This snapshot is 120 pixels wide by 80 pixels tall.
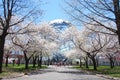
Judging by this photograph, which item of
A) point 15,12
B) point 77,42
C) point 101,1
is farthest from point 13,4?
point 77,42

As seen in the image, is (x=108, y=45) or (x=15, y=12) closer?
(x=15, y=12)

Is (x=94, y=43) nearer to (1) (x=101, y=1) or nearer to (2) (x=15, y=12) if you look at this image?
(2) (x=15, y=12)

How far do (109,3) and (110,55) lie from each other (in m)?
34.5

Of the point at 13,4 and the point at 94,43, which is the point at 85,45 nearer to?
the point at 94,43

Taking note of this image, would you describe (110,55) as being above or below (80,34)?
below

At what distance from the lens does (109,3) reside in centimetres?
2295

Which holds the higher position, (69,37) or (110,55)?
(69,37)

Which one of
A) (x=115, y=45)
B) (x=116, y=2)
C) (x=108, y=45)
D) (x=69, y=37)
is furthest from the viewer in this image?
(x=69, y=37)

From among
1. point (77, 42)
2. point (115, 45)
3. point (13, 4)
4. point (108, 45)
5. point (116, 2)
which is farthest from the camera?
point (77, 42)

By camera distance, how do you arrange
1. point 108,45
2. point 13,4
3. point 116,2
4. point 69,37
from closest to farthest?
point 116,2 → point 13,4 → point 108,45 → point 69,37

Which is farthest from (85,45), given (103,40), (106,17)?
(106,17)

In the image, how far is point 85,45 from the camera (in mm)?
55812

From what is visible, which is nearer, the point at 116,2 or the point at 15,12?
the point at 116,2

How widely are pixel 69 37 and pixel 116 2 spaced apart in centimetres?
3730
